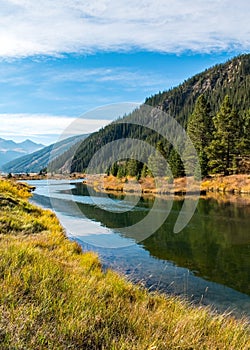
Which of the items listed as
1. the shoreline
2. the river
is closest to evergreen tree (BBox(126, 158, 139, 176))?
the shoreline

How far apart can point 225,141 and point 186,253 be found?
4461cm

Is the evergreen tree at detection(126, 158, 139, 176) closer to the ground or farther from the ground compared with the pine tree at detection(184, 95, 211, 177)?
closer to the ground

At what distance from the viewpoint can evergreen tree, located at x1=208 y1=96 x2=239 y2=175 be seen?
56094 mm

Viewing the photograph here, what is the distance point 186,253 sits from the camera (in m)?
15.6

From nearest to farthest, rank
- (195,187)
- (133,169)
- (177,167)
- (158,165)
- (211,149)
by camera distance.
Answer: (195,187)
(211,149)
(177,167)
(158,165)
(133,169)

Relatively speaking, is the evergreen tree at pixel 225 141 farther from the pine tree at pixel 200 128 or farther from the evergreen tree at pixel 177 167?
the evergreen tree at pixel 177 167

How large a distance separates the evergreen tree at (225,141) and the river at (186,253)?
98.9 feet

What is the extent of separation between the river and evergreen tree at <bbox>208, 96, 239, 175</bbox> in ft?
98.9

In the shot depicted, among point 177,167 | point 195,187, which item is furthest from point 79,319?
point 177,167

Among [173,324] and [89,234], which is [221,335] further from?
[89,234]

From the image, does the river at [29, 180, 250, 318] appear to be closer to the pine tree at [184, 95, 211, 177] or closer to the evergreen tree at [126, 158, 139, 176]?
the pine tree at [184, 95, 211, 177]

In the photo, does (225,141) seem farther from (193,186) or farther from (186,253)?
(186,253)

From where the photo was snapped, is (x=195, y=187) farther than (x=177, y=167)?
No

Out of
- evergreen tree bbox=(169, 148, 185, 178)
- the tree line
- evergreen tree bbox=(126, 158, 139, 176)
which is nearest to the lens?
the tree line
